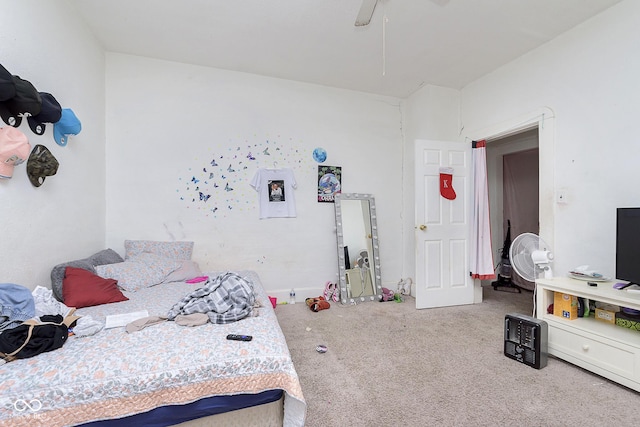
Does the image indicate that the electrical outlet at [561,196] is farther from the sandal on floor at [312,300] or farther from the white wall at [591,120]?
the sandal on floor at [312,300]

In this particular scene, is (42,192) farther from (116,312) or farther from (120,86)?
(120,86)

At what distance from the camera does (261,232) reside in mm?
3422

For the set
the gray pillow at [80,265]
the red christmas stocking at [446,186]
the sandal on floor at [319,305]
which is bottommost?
the sandal on floor at [319,305]

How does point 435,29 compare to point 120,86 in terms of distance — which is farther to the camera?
point 120,86

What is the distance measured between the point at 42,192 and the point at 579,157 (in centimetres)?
414

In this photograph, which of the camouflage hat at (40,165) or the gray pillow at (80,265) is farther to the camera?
the gray pillow at (80,265)

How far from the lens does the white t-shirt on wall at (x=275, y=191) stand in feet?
11.1

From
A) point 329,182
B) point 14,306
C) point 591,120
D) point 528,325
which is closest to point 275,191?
point 329,182

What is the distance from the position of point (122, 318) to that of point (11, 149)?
109cm

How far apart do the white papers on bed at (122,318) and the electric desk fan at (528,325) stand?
2505mm

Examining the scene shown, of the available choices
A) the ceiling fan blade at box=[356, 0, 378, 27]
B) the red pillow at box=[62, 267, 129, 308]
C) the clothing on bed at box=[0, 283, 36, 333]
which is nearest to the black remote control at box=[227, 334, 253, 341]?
the clothing on bed at box=[0, 283, 36, 333]

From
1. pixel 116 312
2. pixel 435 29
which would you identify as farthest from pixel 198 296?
pixel 435 29

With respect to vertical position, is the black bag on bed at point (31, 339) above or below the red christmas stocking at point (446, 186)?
below

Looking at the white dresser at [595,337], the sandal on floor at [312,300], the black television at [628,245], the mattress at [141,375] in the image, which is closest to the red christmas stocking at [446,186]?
the white dresser at [595,337]
